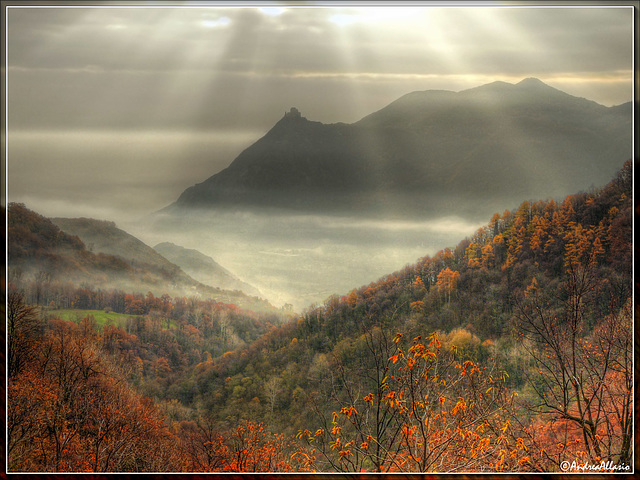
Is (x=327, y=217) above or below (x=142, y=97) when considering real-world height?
below

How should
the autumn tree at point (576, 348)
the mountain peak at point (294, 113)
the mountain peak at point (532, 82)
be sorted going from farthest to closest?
the mountain peak at point (294, 113), the mountain peak at point (532, 82), the autumn tree at point (576, 348)

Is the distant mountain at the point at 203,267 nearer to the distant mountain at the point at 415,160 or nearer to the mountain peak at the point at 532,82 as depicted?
the distant mountain at the point at 415,160

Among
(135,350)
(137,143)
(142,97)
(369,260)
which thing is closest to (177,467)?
(135,350)

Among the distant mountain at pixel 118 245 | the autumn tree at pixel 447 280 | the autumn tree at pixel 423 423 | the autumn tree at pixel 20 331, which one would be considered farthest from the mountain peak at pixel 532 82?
the autumn tree at pixel 20 331

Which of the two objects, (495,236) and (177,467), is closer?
(177,467)

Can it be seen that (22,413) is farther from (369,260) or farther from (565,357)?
(565,357)

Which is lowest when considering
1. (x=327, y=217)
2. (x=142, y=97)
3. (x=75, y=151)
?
(x=327, y=217)
